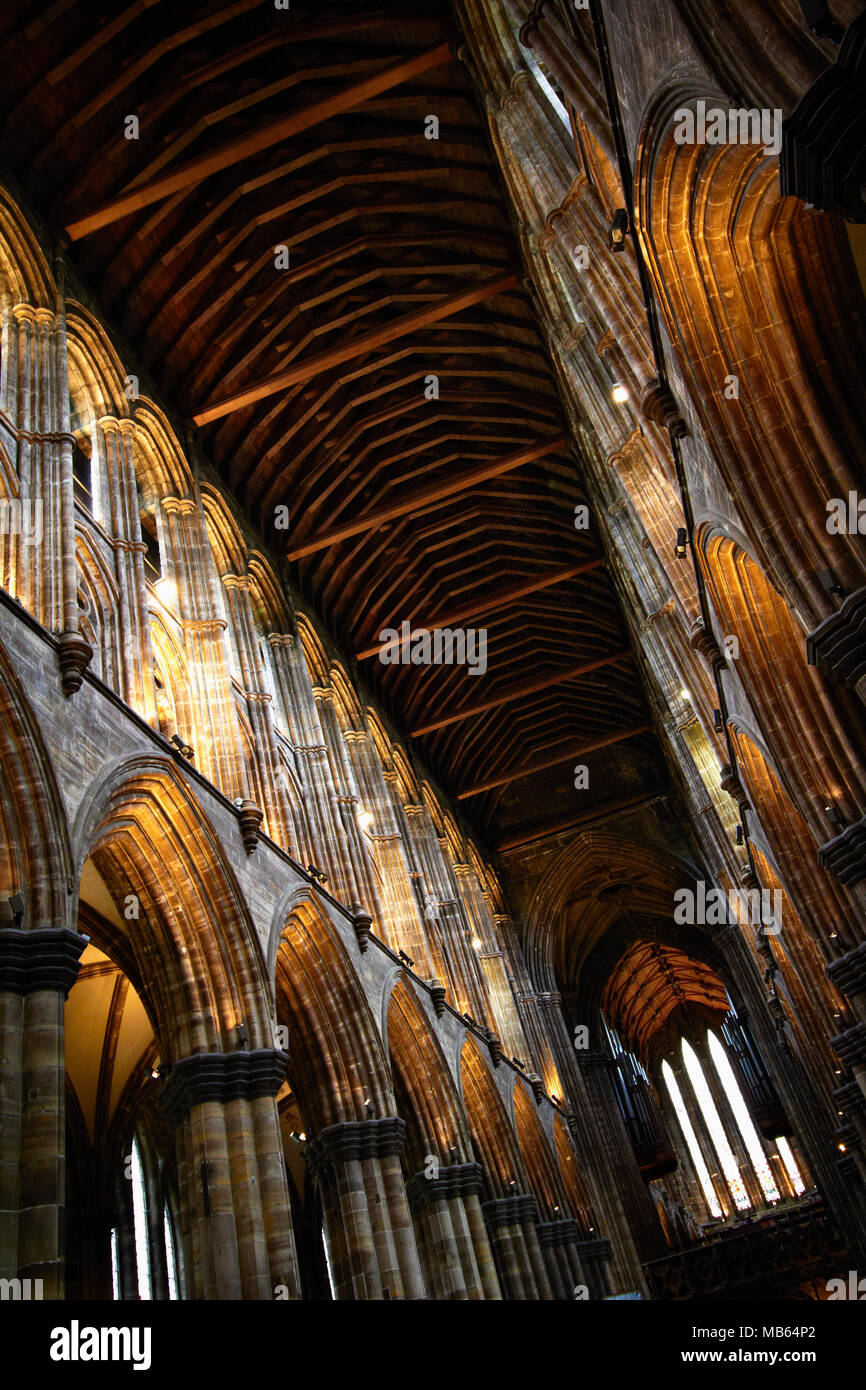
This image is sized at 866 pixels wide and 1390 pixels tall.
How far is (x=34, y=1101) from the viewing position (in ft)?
26.3

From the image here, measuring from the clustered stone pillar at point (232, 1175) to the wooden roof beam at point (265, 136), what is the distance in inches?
429

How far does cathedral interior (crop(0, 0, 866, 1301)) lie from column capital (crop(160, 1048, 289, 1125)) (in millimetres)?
56

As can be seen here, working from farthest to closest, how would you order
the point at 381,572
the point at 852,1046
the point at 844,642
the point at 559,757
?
the point at 559,757, the point at 381,572, the point at 852,1046, the point at 844,642

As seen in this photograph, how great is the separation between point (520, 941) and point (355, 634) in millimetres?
12983

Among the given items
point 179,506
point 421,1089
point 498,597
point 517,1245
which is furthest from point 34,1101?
point 498,597

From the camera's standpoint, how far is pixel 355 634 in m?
23.8

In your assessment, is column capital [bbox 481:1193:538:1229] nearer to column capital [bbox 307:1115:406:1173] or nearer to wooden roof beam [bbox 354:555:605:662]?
column capital [bbox 307:1115:406:1173]

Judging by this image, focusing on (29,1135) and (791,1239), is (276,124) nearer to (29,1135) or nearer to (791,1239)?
(29,1135)

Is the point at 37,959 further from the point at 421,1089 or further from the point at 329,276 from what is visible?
the point at 329,276

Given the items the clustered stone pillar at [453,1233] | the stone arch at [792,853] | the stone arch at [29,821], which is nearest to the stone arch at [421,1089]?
the clustered stone pillar at [453,1233]

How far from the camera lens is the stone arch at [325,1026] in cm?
1473

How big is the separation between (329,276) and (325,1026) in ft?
39.6

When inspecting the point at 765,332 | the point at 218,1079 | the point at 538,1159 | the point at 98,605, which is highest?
the point at 98,605
